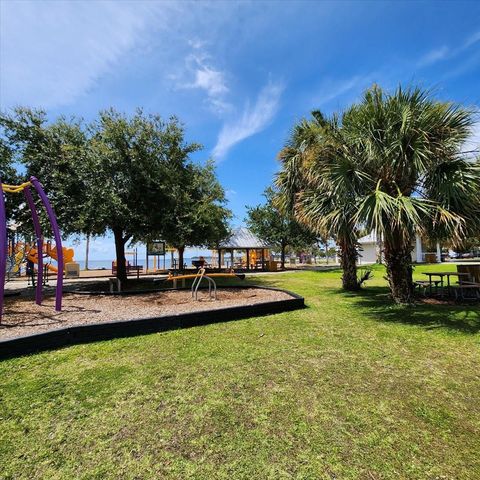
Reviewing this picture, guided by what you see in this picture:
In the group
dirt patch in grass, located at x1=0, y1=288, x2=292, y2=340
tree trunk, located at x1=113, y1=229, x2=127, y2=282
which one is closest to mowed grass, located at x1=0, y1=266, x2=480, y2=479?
dirt patch in grass, located at x1=0, y1=288, x2=292, y2=340

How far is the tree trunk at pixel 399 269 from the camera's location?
8.82 metres

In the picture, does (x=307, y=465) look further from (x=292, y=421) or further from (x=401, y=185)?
(x=401, y=185)

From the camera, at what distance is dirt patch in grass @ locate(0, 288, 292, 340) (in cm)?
683

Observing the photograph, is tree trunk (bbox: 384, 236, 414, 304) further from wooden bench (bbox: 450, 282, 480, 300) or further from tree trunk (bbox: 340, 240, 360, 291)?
tree trunk (bbox: 340, 240, 360, 291)

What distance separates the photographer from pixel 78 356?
503 cm

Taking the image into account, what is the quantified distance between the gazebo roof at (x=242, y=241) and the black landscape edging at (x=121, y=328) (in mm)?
22035

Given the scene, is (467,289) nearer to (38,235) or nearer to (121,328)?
(121,328)

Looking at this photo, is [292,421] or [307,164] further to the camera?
[307,164]

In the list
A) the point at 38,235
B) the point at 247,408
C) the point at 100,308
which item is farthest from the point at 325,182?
the point at 38,235

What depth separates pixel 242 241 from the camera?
3203 cm

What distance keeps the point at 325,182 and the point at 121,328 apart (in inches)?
249

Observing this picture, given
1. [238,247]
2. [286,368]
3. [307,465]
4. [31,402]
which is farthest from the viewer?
[238,247]

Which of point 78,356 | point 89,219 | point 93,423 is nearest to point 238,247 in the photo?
point 89,219

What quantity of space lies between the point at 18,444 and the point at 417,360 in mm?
5068
